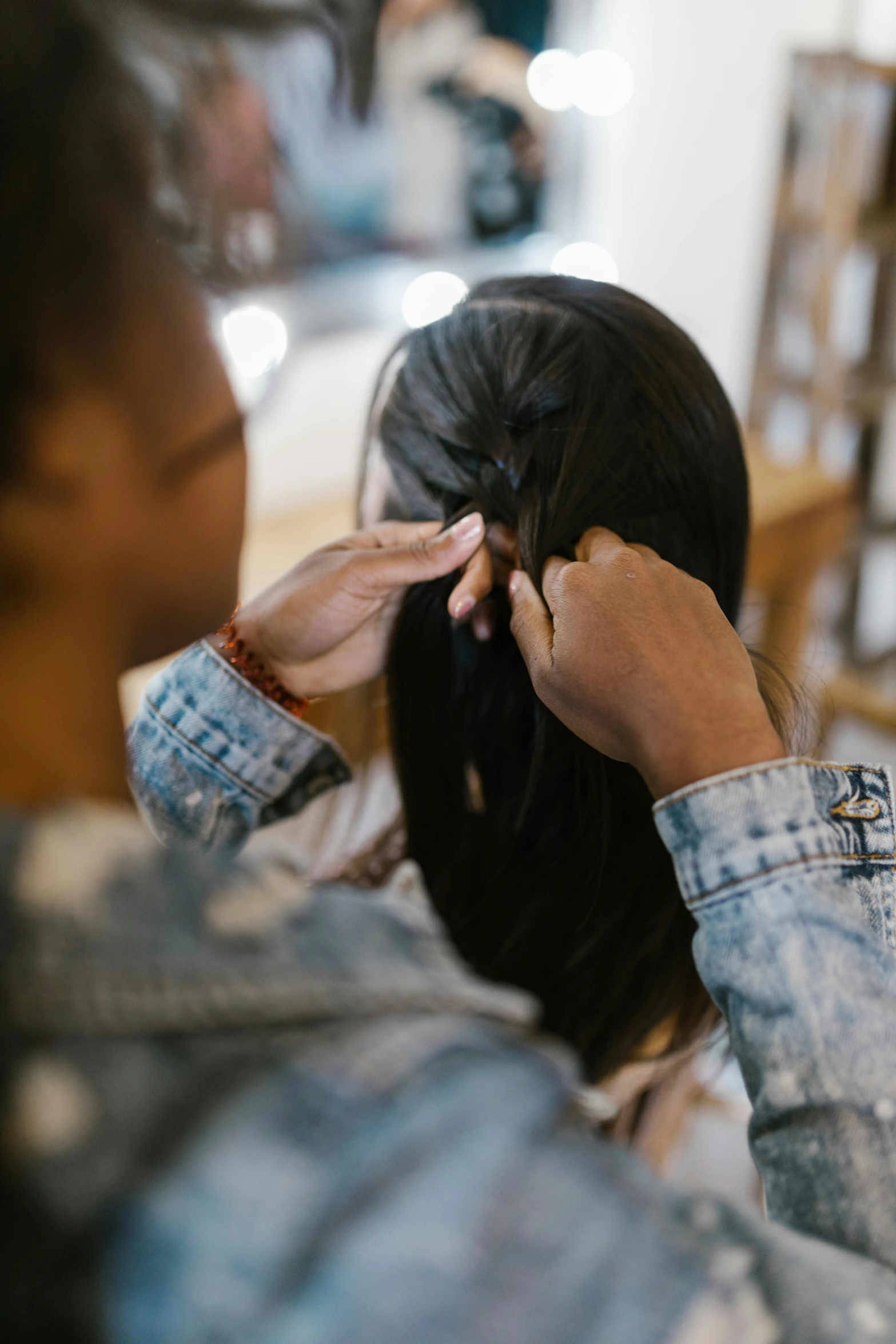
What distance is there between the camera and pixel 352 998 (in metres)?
0.24

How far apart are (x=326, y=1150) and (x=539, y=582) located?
0.86 feet

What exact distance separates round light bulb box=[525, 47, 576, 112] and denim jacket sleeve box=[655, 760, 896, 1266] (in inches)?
63.8

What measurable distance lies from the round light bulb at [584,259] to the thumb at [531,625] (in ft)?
3.64

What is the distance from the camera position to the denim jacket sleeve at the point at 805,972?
30cm

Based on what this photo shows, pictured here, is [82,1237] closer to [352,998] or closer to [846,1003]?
[352,998]

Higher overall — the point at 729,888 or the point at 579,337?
the point at 579,337

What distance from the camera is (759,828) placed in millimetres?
313

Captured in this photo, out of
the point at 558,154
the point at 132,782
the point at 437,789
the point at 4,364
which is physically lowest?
the point at 437,789

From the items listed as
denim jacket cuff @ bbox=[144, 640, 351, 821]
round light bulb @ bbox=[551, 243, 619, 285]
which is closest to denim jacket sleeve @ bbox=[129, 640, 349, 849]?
denim jacket cuff @ bbox=[144, 640, 351, 821]

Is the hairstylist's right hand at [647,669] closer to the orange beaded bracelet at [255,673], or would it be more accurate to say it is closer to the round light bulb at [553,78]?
the orange beaded bracelet at [255,673]

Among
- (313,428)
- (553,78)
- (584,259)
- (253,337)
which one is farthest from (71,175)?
(553,78)

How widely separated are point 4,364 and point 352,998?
0.19m

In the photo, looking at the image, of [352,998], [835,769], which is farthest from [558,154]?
[352,998]

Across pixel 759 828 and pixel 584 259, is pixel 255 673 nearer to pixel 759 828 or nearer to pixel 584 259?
pixel 759 828
